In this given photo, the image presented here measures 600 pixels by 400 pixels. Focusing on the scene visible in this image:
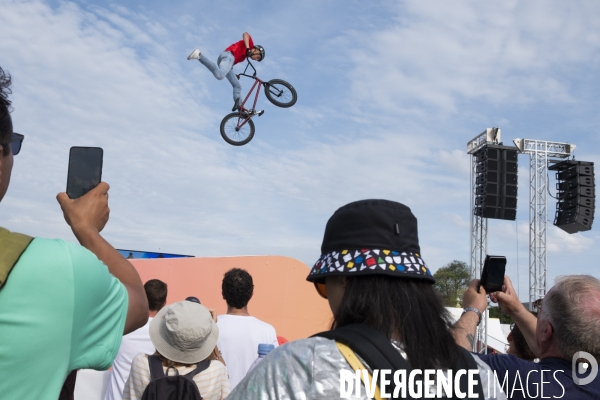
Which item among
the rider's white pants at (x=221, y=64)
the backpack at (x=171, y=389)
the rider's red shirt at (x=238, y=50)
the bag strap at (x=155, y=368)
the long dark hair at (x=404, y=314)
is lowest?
the backpack at (x=171, y=389)

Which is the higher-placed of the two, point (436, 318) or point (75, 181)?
point (75, 181)

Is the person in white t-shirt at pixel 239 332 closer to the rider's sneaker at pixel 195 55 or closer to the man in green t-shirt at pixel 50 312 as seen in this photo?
the man in green t-shirt at pixel 50 312

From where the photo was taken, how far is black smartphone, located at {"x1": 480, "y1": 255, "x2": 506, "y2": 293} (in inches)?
81.6

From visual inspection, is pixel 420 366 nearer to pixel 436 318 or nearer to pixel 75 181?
pixel 436 318

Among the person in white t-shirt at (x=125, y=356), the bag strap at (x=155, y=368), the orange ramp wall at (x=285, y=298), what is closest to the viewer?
the bag strap at (x=155, y=368)

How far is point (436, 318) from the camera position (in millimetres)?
1217

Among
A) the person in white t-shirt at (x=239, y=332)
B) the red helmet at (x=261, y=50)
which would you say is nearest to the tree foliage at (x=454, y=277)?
the red helmet at (x=261, y=50)

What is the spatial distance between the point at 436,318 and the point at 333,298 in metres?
0.23

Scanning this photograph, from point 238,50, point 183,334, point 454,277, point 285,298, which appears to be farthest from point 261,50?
point 454,277

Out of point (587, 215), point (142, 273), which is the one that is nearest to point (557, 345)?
point (142, 273)

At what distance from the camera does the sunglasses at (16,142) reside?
122 centimetres

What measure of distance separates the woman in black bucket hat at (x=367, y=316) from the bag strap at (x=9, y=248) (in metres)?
0.48

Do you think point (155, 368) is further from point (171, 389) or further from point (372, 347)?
point (372, 347)

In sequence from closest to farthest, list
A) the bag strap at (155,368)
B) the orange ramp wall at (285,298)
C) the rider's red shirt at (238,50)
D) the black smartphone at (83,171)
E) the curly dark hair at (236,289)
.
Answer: the black smartphone at (83,171) → the bag strap at (155,368) → the curly dark hair at (236,289) → the orange ramp wall at (285,298) → the rider's red shirt at (238,50)
